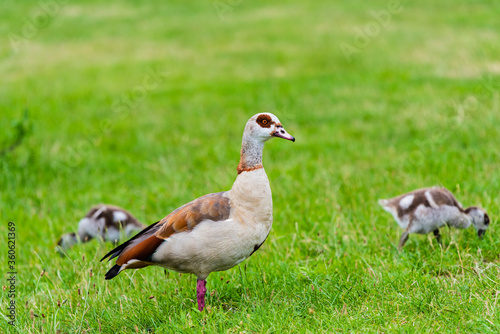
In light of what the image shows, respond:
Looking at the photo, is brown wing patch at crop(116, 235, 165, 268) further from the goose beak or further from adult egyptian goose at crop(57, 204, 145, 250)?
adult egyptian goose at crop(57, 204, 145, 250)

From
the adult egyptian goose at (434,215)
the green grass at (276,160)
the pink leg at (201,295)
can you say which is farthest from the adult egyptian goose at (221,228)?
the adult egyptian goose at (434,215)

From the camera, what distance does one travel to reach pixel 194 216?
4.43 m

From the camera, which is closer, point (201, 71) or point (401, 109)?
point (401, 109)

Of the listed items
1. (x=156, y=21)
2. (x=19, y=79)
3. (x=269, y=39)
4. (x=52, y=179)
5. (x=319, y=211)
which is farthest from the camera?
(x=156, y=21)

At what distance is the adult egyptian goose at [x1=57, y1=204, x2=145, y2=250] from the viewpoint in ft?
21.7

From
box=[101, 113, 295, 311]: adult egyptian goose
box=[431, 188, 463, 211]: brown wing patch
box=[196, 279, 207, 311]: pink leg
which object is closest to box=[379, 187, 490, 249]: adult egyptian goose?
box=[431, 188, 463, 211]: brown wing patch

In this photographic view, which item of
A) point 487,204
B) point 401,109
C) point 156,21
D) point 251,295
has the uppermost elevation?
point 156,21

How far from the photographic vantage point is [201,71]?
1805 cm

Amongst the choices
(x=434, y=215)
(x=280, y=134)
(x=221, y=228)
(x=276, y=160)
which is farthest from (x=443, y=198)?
(x=276, y=160)

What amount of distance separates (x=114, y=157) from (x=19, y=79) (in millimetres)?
7948

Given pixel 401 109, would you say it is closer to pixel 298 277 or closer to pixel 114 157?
pixel 114 157

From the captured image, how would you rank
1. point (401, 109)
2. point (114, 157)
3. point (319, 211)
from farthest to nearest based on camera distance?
point (401, 109) → point (114, 157) → point (319, 211)

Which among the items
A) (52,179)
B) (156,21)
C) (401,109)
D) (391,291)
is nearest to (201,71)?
(401,109)

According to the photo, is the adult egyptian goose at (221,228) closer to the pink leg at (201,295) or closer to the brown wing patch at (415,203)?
the pink leg at (201,295)
